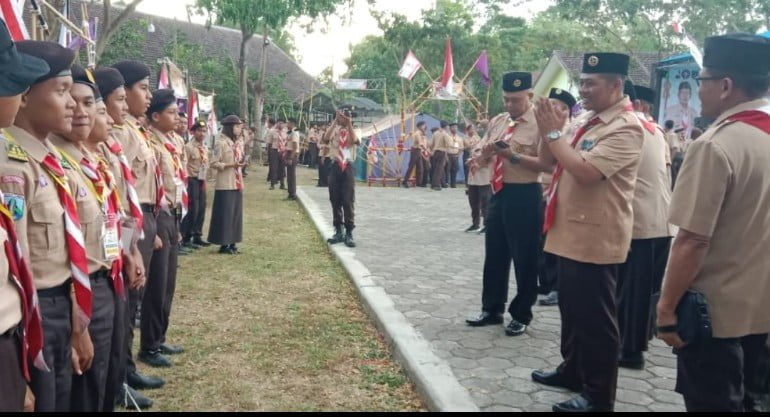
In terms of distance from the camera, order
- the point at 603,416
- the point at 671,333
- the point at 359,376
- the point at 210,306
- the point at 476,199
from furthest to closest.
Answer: the point at 476,199
the point at 210,306
the point at 359,376
the point at 603,416
the point at 671,333

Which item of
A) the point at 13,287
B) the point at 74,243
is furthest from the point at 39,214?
the point at 13,287

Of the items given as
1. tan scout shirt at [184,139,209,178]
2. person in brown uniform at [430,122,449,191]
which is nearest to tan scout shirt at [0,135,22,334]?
tan scout shirt at [184,139,209,178]

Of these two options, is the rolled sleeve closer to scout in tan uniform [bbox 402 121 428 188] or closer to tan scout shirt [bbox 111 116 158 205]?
tan scout shirt [bbox 111 116 158 205]

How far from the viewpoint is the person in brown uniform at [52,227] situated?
7.75 feet

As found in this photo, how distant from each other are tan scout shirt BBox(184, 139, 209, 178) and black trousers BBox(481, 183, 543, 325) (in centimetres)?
536

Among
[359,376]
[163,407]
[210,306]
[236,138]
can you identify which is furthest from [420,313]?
[236,138]

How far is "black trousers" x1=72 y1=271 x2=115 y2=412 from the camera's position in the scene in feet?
9.30

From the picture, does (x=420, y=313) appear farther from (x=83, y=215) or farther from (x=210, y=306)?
(x=83, y=215)

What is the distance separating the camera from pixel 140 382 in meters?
4.18

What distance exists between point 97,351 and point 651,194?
3.63 m

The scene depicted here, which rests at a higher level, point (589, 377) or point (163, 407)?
point (589, 377)

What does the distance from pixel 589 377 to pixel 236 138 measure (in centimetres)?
676

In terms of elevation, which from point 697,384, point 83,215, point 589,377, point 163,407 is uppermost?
point 83,215

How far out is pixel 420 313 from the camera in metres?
5.71
